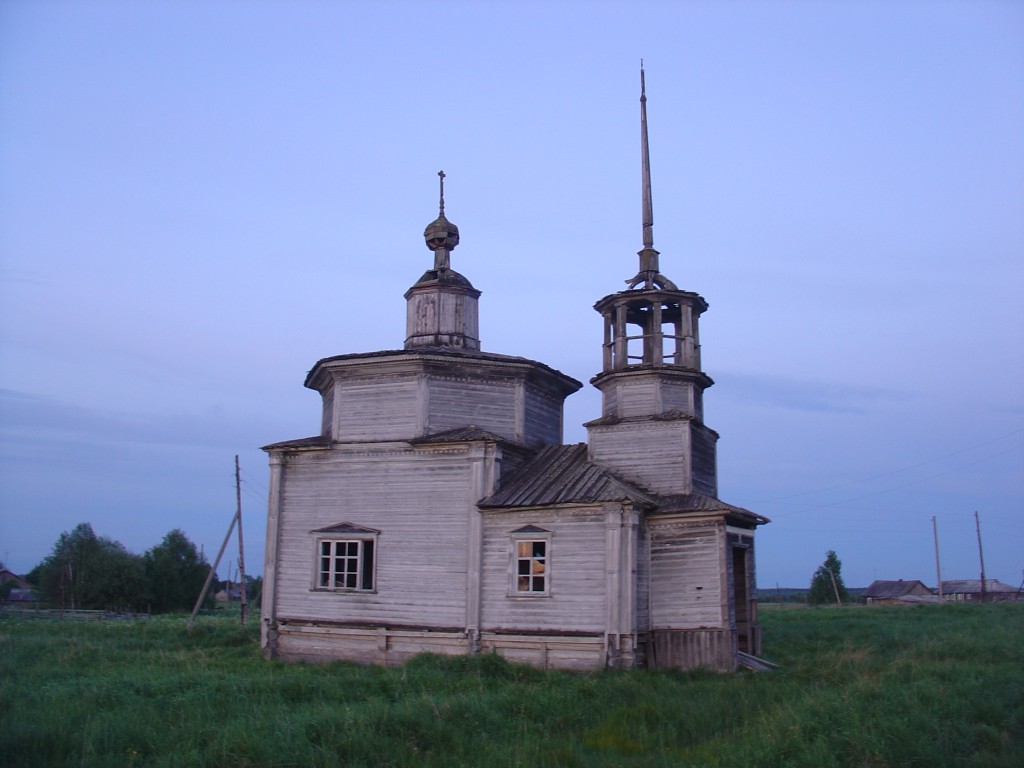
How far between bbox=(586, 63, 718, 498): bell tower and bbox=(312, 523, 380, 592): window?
233 inches

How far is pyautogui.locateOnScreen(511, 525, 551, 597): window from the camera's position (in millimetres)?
19531

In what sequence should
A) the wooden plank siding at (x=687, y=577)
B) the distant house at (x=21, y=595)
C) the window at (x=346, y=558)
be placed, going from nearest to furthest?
the wooden plank siding at (x=687, y=577) → the window at (x=346, y=558) → the distant house at (x=21, y=595)

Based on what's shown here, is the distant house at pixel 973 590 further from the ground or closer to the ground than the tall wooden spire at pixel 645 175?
closer to the ground

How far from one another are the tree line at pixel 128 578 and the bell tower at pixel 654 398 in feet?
166

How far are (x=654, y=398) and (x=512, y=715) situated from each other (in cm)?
972

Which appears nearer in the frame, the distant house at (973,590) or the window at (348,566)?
the window at (348,566)

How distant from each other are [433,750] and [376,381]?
1180 cm

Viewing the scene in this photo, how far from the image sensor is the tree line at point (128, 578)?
6172 cm

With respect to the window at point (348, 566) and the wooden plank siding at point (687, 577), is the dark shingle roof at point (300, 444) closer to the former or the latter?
the window at point (348, 566)

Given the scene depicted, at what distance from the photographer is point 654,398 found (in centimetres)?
2136

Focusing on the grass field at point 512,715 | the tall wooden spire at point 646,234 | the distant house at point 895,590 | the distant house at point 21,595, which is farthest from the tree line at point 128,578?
the distant house at point 895,590

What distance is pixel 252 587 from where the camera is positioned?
105312 millimetres

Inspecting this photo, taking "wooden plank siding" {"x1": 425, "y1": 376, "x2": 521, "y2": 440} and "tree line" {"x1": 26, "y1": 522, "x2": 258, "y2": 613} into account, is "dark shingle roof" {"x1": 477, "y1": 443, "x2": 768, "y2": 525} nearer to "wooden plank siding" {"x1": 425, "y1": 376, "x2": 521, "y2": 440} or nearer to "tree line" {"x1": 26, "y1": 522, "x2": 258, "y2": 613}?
"wooden plank siding" {"x1": 425, "y1": 376, "x2": 521, "y2": 440}

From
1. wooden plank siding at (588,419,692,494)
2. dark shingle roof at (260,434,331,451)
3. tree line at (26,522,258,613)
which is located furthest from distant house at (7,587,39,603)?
wooden plank siding at (588,419,692,494)
